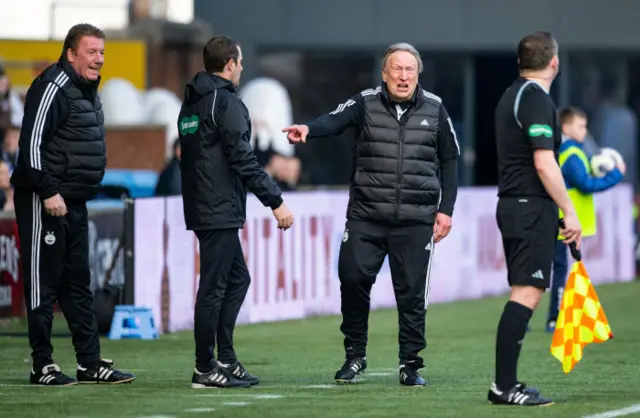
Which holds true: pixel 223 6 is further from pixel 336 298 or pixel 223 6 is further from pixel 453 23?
pixel 336 298

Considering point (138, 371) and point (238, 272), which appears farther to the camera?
point (138, 371)

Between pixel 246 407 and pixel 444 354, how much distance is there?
14.8 feet

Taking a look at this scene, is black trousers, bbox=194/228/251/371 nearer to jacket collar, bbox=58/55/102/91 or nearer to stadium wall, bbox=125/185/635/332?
jacket collar, bbox=58/55/102/91

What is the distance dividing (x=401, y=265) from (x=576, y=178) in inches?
175

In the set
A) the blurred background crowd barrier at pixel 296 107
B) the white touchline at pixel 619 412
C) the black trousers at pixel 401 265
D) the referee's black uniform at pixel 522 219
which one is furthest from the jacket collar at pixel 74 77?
the blurred background crowd barrier at pixel 296 107

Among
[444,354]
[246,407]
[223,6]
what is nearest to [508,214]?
[246,407]

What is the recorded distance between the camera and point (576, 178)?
14.4 meters

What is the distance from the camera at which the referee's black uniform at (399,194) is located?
403 inches

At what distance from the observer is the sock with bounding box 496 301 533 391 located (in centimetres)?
881

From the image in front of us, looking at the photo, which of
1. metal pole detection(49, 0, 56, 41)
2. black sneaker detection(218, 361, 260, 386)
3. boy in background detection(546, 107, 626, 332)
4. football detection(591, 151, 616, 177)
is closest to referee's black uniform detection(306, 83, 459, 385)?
black sneaker detection(218, 361, 260, 386)

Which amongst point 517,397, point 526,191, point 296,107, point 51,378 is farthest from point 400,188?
point 296,107

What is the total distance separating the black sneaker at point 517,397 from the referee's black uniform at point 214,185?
1.82 meters

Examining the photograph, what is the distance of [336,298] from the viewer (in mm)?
17875

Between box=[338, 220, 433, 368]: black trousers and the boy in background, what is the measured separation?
4.22 m
